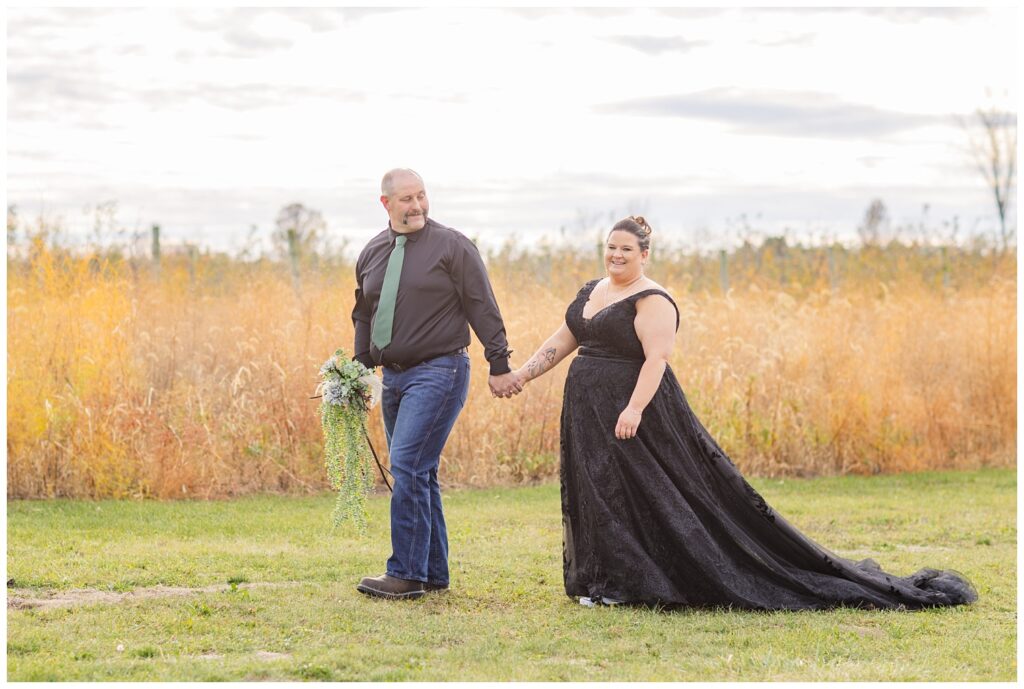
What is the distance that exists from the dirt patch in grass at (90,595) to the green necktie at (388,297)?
4.80 feet

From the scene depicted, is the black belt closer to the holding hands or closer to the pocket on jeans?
the pocket on jeans

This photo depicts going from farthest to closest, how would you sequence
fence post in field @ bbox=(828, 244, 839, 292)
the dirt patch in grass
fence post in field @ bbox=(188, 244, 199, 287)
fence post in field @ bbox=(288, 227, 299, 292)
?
fence post in field @ bbox=(828, 244, 839, 292), fence post in field @ bbox=(288, 227, 299, 292), fence post in field @ bbox=(188, 244, 199, 287), the dirt patch in grass

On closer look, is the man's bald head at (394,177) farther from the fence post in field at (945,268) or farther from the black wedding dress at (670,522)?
the fence post in field at (945,268)

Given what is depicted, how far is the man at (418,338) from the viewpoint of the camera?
5914 mm

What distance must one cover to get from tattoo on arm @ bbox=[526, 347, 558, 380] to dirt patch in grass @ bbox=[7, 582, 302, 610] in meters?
1.65

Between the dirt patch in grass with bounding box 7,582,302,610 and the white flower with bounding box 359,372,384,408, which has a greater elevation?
the white flower with bounding box 359,372,384,408

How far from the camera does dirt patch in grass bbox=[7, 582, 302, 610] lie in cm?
603

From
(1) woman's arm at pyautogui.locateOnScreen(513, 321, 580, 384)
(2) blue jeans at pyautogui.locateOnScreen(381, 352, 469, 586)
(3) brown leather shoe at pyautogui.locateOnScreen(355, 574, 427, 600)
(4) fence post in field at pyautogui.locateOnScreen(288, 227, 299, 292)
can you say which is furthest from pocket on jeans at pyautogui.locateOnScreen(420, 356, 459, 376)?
(4) fence post in field at pyautogui.locateOnScreen(288, 227, 299, 292)

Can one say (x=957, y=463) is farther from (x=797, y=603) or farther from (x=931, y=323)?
(x=797, y=603)

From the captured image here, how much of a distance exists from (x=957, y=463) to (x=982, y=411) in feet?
2.21

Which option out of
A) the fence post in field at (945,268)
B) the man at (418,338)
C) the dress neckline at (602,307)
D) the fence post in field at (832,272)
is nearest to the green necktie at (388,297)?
the man at (418,338)

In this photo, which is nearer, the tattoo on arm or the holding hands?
the holding hands

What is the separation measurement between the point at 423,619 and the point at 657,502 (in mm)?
1203

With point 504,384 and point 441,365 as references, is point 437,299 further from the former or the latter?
point 504,384
